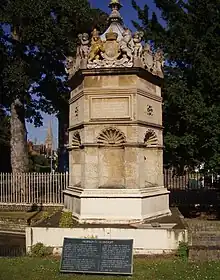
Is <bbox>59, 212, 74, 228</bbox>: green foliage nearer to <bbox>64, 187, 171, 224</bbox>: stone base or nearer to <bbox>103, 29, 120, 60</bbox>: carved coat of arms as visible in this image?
<bbox>64, 187, 171, 224</bbox>: stone base

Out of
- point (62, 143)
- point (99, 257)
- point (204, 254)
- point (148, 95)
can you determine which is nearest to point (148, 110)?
point (148, 95)

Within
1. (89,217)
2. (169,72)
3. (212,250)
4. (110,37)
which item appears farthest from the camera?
(169,72)

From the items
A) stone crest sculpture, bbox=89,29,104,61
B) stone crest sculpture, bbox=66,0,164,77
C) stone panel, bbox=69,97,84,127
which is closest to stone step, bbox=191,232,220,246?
stone panel, bbox=69,97,84,127

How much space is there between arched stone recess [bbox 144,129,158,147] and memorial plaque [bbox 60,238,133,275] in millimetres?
4312

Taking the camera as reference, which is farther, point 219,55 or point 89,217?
point 219,55

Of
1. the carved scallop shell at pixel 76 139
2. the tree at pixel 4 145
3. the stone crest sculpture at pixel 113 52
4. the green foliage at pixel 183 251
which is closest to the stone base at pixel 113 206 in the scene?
the green foliage at pixel 183 251

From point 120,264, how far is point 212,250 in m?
2.37

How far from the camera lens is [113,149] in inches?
463

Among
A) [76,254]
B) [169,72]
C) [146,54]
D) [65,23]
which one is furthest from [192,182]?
[76,254]

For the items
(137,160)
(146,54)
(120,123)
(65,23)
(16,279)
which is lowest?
(16,279)

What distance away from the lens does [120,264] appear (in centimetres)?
841

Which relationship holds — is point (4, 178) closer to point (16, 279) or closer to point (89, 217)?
point (89, 217)

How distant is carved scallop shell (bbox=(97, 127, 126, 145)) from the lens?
38.1 feet

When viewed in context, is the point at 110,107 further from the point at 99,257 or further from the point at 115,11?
the point at 99,257
